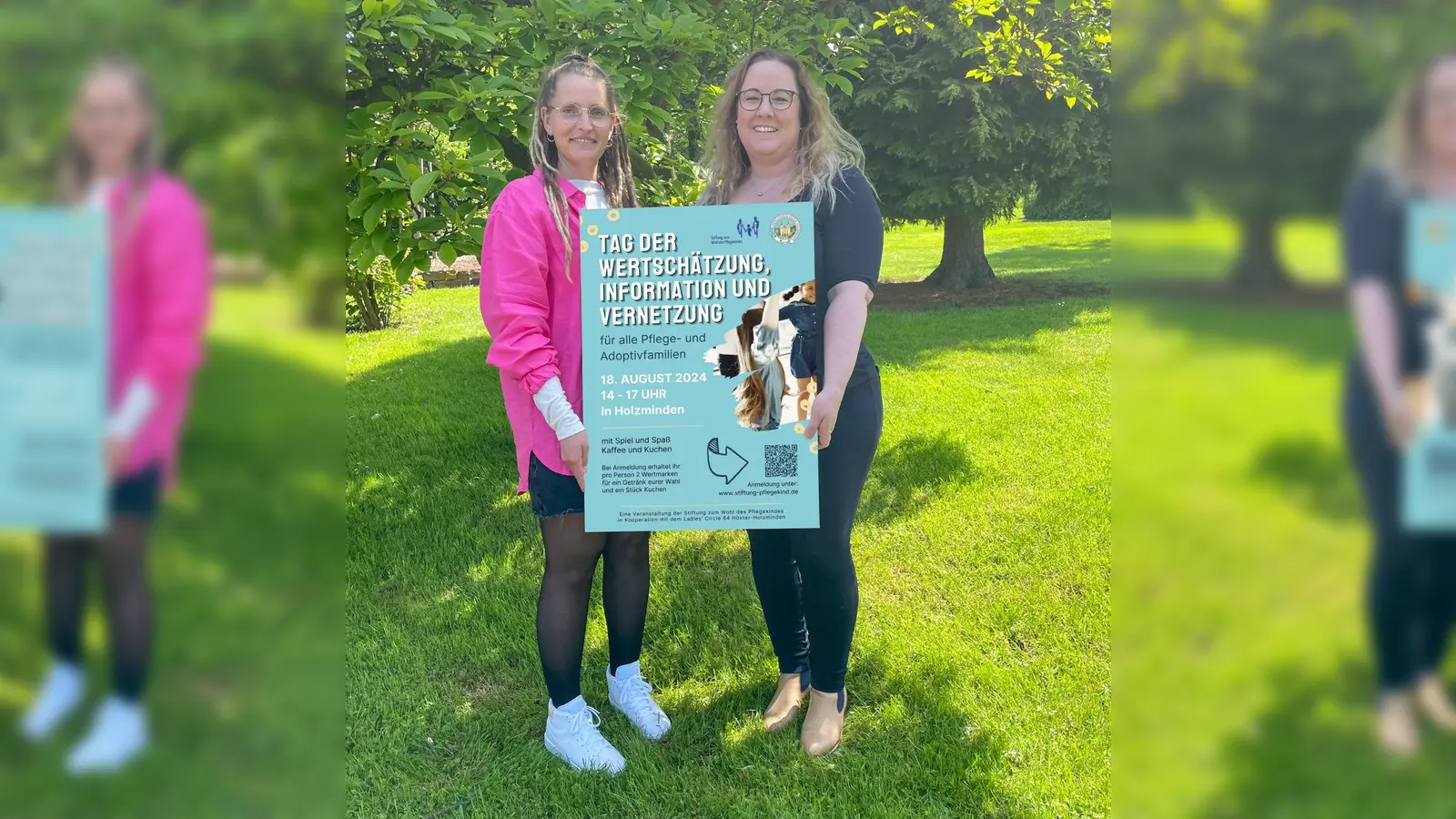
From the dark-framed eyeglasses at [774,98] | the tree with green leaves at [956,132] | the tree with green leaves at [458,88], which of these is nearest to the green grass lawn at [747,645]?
the tree with green leaves at [458,88]

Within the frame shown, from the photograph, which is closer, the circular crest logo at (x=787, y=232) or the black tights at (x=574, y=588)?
the circular crest logo at (x=787, y=232)

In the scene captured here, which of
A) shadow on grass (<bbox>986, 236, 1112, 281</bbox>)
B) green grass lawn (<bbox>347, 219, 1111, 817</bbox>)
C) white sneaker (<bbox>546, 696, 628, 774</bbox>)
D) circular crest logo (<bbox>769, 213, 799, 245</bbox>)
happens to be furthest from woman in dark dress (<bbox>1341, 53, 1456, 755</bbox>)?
shadow on grass (<bbox>986, 236, 1112, 281</bbox>)

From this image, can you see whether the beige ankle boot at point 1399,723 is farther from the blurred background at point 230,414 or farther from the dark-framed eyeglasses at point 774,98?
the dark-framed eyeglasses at point 774,98

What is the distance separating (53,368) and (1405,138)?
118 cm

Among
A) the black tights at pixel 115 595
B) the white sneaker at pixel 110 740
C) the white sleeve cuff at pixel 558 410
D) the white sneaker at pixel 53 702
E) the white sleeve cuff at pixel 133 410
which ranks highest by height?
the white sleeve cuff at pixel 133 410

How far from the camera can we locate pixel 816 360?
102 inches

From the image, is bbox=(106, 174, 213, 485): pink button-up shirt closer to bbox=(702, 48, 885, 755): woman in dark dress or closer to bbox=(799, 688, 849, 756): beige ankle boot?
bbox=(702, 48, 885, 755): woman in dark dress

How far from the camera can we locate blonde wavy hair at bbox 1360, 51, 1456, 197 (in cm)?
77

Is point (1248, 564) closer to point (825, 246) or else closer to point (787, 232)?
point (787, 232)

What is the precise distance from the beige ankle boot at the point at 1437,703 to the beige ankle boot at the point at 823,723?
2517 mm

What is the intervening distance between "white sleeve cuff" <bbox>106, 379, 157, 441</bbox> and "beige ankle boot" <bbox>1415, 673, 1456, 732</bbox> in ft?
3.90

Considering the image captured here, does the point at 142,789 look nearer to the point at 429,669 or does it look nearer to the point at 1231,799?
the point at 1231,799

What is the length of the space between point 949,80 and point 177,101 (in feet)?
43.7

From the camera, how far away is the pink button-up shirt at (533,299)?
101 inches
